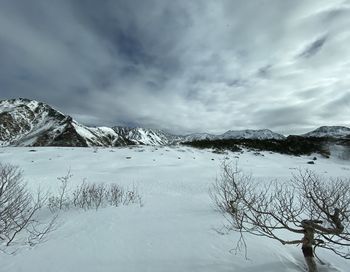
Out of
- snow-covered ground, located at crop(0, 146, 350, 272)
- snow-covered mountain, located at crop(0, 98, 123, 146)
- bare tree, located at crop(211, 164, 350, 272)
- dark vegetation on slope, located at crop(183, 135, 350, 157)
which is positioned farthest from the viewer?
snow-covered mountain, located at crop(0, 98, 123, 146)

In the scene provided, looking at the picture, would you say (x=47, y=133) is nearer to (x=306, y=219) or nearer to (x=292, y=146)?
(x=292, y=146)

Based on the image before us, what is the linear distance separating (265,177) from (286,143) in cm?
3156

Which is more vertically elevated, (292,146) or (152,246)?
(292,146)

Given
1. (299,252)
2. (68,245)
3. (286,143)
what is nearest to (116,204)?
(68,245)

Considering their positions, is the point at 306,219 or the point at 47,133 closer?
the point at 306,219

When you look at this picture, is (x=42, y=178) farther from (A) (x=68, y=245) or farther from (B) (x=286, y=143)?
(B) (x=286, y=143)

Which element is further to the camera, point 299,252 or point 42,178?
point 42,178

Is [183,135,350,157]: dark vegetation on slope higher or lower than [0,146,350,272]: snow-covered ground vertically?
higher

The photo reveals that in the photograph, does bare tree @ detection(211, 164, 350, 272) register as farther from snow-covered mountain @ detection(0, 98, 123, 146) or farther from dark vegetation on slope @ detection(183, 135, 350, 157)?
snow-covered mountain @ detection(0, 98, 123, 146)

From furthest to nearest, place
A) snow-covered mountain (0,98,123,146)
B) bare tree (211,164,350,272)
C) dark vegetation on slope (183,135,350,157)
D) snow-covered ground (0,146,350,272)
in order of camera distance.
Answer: snow-covered mountain (0,98,123,146)
dark vegetation on slope (183,135,350,157)
snow-covered ground (0,146,350,272)
bare tree (211,164,350,272)

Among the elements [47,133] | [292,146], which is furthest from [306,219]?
[47,133]

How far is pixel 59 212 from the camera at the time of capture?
11164 mm

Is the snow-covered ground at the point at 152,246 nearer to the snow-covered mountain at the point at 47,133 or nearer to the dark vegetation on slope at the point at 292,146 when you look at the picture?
the dark vegetation on slope at the point at 292,146

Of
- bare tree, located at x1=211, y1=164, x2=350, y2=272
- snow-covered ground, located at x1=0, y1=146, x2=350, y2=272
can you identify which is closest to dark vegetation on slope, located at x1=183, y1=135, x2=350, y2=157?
snow-covered ground, located at x1=0, y1=146, x2=350, y2=272
